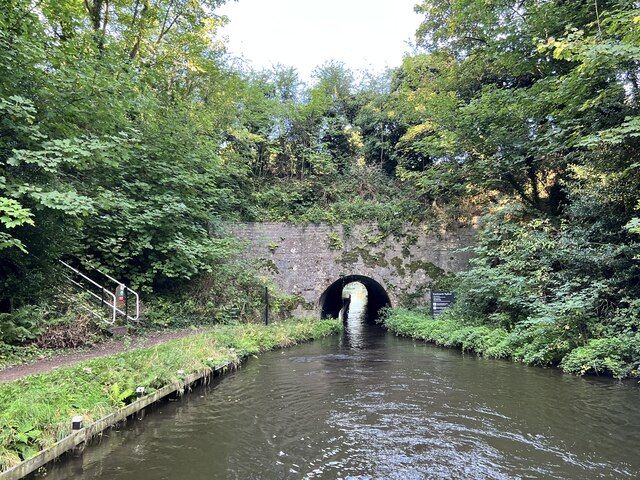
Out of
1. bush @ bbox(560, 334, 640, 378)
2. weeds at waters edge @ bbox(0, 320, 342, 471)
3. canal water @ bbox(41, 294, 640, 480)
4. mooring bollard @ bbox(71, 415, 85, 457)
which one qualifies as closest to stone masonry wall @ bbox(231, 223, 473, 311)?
weeds at waters edge @ bbox(0, 320, 342, 471)

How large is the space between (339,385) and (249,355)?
10.9 ft

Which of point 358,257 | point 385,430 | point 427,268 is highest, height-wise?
point 358,257

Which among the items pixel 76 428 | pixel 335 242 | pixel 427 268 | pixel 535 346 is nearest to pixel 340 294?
pixel 335 242

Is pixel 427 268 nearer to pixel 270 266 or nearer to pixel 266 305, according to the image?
pixel 270 266

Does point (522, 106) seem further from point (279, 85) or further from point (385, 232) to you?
point (279, 85)

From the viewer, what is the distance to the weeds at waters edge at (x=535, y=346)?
283 inches

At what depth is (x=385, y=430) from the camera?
502 centimetres

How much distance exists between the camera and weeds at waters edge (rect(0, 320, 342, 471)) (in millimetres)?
3785

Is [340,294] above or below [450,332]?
above

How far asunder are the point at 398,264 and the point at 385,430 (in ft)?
34.0

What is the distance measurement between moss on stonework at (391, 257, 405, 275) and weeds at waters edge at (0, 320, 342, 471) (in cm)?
761

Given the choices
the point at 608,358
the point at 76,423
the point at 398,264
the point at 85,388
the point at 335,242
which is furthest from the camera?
the point at 335,242

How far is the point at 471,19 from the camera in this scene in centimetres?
1223

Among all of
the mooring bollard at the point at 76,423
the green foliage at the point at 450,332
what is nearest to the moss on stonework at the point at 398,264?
the green foliage at the point at 450,332
